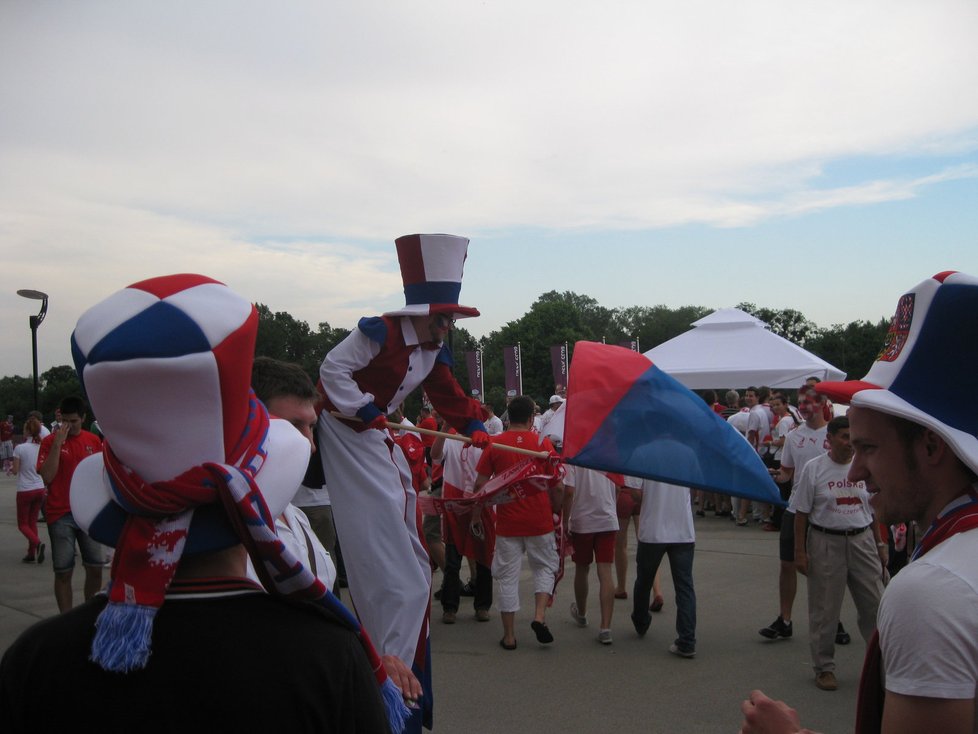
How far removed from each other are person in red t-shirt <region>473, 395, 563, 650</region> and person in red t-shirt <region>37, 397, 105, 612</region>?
3.26 m

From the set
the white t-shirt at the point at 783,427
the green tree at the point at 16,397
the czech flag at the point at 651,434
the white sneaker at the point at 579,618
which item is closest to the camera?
the czech flag at the point at 651,434

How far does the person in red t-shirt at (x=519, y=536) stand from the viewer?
7195mm

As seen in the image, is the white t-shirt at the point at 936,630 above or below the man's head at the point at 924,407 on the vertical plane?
below

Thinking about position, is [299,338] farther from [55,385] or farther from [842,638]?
[842,638]

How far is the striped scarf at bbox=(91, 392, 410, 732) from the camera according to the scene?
135cm

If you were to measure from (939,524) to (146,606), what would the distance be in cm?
141

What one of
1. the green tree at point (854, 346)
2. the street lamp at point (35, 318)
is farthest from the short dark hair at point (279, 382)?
the green tree at point (854, 346)

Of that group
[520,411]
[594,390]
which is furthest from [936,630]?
[520,411]

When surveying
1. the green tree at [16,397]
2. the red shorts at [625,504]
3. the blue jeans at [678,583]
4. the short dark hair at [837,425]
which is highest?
the short dark hair at [837,425]

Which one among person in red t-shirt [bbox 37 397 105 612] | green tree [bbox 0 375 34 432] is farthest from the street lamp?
green tree [bbox 0 375 34 432]

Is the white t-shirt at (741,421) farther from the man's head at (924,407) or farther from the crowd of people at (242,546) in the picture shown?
the man's head at (924,407)

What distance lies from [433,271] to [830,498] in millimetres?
3170

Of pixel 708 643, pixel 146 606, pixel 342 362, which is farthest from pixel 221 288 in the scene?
pixel 708 643

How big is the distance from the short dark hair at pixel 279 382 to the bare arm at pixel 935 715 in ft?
7.22
